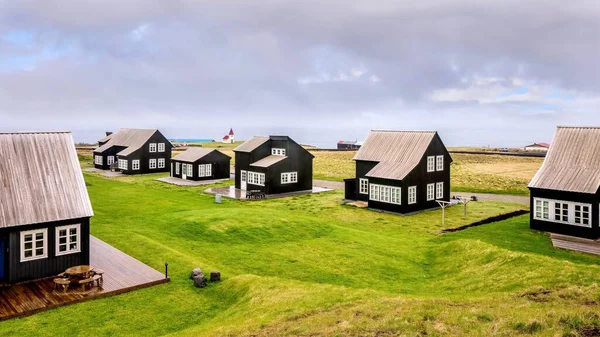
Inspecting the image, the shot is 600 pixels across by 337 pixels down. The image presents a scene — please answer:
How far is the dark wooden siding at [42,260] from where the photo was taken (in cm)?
2011

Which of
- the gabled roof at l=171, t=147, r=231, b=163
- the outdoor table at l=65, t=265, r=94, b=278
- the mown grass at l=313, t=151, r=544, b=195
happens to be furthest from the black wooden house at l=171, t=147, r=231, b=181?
the outdoor table at l=65, t=265, r=94, b=278

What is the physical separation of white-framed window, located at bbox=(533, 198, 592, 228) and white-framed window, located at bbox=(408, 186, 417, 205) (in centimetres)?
1100

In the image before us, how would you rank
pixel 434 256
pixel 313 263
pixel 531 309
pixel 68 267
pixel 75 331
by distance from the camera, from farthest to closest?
1. pixel 434 256
2. pixel 313 263
3. pixel 68 267
4. pixel 75 331
5. pixel 531 309

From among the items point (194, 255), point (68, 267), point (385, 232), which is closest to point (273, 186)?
point (385, 232)

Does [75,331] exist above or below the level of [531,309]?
below

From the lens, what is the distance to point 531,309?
1388cm

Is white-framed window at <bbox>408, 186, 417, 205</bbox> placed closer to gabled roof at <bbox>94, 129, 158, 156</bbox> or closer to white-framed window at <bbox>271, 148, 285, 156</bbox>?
white-framed window at <bbox>271, 148, 285, 156</bbox>

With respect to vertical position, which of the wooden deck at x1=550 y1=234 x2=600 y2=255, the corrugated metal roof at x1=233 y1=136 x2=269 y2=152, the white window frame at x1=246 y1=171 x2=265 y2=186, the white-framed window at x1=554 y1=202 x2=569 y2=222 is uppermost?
the corrugated metal roof at x1=233 y1=136 x2=269 y2=152

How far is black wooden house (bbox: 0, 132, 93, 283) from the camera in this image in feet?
66.5

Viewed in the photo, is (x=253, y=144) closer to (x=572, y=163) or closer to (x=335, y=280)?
(x=572, y=163)

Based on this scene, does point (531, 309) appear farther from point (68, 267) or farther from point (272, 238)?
point (68, 267)

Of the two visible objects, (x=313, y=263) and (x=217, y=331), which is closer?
(x=217, y=331)

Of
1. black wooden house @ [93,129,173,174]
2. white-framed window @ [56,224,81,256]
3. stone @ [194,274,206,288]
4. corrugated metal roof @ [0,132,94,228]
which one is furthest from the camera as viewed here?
black wooden house @ [93,129,173,174]

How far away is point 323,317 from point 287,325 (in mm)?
1234
